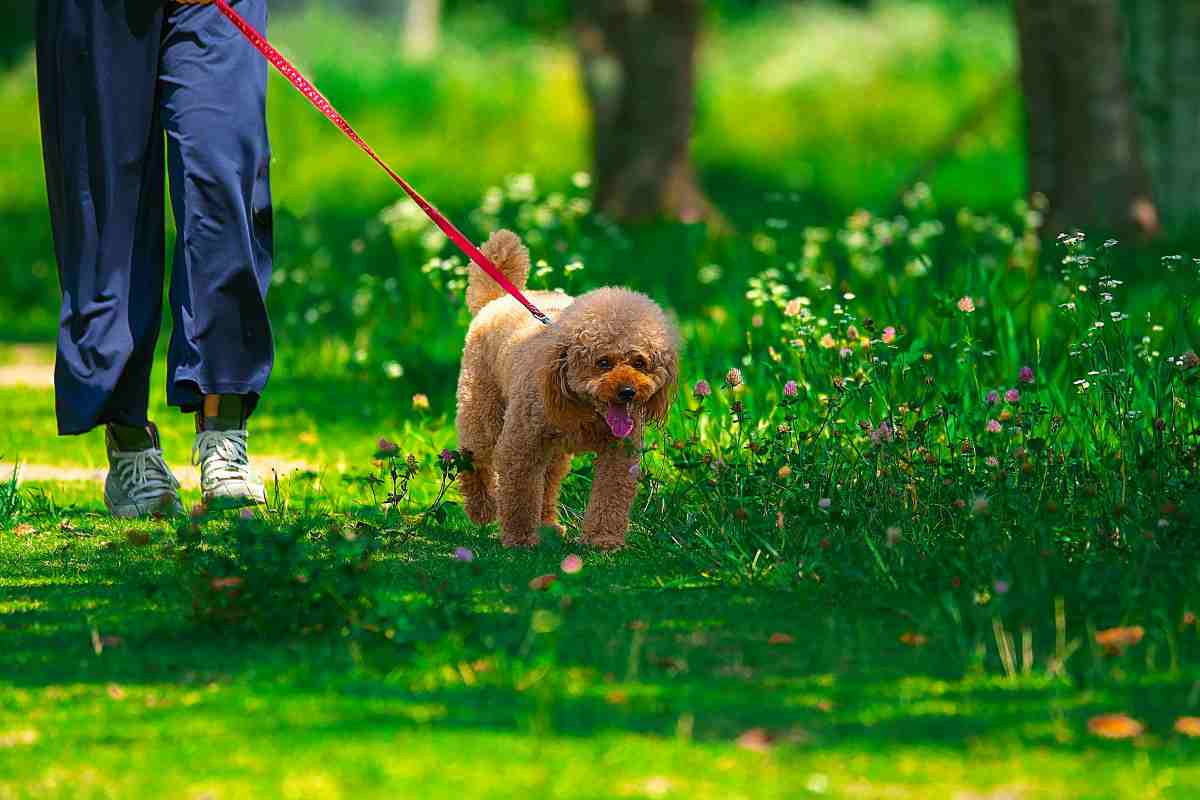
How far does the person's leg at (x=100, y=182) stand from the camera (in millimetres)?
5531

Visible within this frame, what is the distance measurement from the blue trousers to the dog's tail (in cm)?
70

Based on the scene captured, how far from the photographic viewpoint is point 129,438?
18.8ft

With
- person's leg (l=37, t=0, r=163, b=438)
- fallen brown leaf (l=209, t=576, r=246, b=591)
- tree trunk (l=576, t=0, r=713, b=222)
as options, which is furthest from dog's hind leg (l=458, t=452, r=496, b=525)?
tree trunk (l=576, t=0, r=713, b=222)

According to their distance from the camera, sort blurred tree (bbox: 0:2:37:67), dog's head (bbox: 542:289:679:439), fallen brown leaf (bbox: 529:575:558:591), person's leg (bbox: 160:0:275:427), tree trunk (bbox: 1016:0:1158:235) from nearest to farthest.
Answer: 1. fallen brown leaf (bbox: 529:575:558:591)
2. dog's head (bbox: 542:289:679:439)
3. person's leg (bbox: 160:0:275:427)
4. tree trunk (bbox: 1016:0:1158:235)
5. blurred tree (bbox: 0:2:37:67)

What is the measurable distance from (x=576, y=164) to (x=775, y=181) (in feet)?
8.88

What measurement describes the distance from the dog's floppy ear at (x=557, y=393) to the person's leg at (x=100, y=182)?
1282mm

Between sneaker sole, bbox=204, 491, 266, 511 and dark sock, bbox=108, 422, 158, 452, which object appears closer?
sneaker sole, bbox=204, 491, 266, 511

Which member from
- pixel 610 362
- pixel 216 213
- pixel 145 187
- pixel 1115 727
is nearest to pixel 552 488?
pixel 610 362

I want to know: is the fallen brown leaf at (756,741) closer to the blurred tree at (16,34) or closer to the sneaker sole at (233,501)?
the sneaker sole at (233,501)

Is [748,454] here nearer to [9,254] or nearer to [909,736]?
[909,736]

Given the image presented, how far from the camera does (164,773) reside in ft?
10.4

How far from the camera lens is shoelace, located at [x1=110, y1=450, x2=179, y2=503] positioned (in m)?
5.68

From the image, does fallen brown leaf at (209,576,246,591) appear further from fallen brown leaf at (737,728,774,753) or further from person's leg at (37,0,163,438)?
person's leg at (37,0,163,438)

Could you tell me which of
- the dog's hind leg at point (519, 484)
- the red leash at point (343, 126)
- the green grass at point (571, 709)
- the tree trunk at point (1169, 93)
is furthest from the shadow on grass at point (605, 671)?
the tree trunk at point (1169, 93)
